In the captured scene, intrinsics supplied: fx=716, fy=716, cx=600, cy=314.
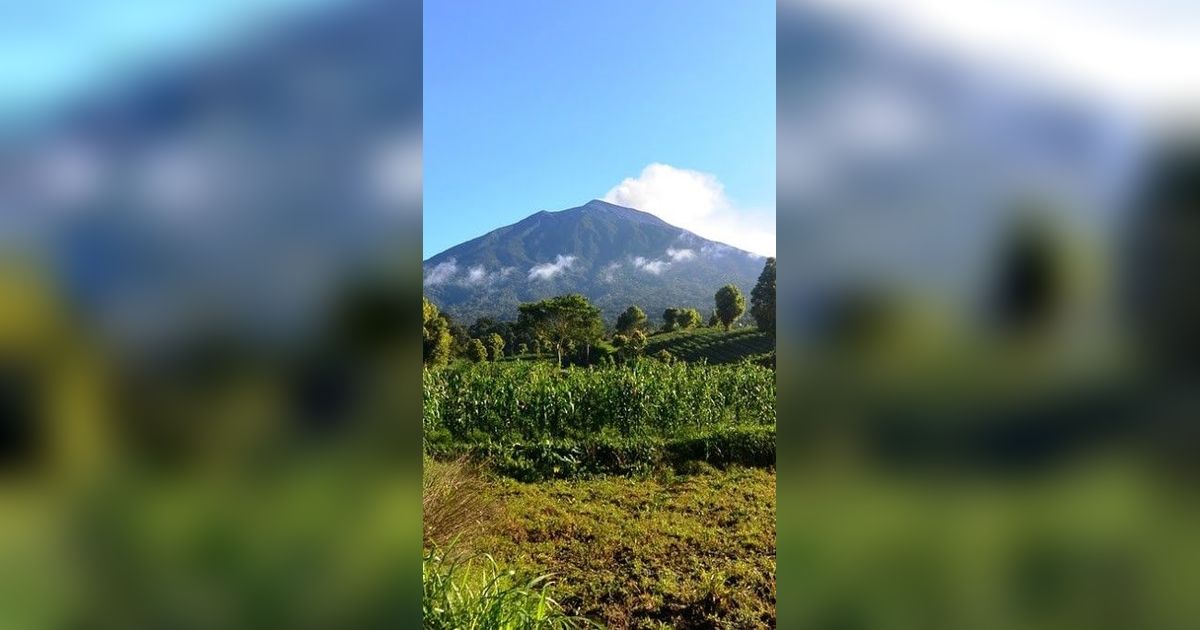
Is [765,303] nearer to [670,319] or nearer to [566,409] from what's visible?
[670,319]

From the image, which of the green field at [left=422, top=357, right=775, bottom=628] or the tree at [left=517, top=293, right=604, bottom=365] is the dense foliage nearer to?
the tree at [left=517, top=293, right=604, bottom=365]

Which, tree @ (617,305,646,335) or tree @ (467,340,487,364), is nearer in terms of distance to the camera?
tree @ (467,340,487,364)

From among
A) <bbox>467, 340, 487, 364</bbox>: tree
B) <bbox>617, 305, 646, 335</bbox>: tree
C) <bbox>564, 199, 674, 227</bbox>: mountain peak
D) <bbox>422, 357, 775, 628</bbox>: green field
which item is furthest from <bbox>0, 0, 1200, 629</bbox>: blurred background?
<bbox>564, 199, 674, 227</bbox>: mountain peak

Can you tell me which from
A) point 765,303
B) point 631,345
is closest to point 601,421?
point 631,345

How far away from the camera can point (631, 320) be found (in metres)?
39.2

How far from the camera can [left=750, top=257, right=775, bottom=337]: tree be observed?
113ft

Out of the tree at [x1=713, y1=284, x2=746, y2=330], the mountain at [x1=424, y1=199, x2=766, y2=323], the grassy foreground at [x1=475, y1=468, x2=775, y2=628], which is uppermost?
the mountain at [x1=424, y1=199, x2=766, y2=323]

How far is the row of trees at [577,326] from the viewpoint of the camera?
1284 inches
